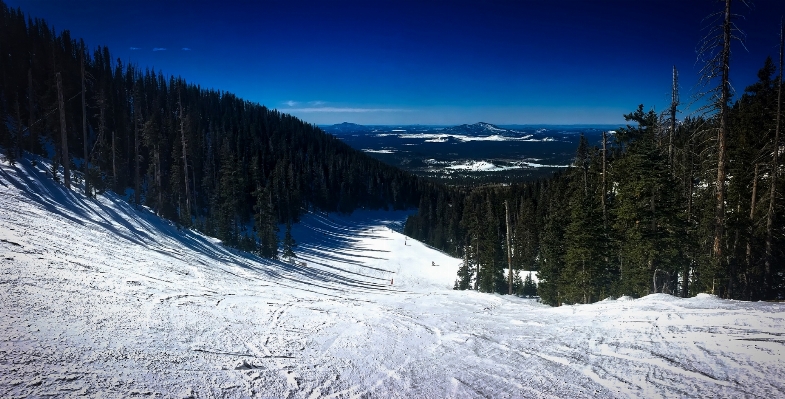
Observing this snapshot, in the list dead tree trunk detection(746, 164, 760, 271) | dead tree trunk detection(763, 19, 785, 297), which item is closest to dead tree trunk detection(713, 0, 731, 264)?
dead tree trunk detection(763, 19, 785, 297)

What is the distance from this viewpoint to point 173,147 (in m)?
50.7

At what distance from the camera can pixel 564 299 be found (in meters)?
23.9

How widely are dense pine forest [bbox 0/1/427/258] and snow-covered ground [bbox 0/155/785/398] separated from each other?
54.5 feet

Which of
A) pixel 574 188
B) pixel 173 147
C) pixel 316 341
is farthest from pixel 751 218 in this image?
pixel 173 147

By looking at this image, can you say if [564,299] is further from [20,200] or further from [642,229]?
[20,200]

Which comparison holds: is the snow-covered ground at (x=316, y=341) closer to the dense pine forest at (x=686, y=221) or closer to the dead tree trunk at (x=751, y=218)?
the dense pine forest at (x=686, y=221)

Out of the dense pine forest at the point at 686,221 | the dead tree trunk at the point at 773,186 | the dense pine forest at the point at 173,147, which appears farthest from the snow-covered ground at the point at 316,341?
the dense pine forest at the point at 173,147

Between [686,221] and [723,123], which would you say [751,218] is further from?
[723,123]

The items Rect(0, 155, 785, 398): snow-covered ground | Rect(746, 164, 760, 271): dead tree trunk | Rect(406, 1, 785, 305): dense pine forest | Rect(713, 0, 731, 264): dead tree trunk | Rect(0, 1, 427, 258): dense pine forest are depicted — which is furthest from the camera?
Rect(0, 1, 427, 258): dense pine forest

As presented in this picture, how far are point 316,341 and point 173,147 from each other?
52711 mm

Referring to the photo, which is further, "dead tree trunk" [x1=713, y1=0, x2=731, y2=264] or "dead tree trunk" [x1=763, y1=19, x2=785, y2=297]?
"dead tree trunk" [x1=763, y1=19, x2=785, y2=297]

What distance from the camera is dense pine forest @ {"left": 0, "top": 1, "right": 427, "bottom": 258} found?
34.2 m

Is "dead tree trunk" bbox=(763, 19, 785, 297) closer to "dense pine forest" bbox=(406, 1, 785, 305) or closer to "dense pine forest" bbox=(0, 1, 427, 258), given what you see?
"dense pine forest" bbox=(406, 1, 785, 305)

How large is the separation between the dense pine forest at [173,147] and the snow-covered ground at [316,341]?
16.6 metres
